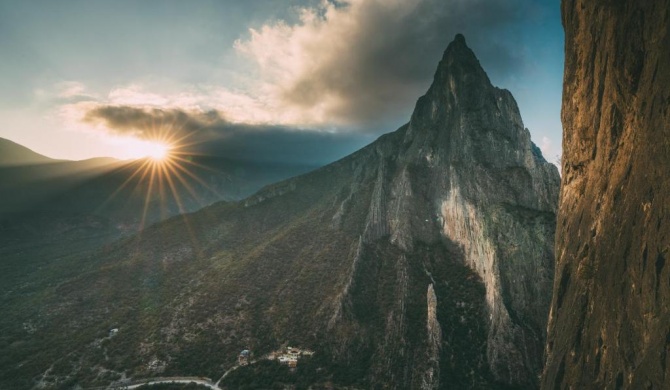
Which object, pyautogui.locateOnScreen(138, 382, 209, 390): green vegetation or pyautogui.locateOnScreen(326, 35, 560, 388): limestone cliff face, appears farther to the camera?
pyautogui.locateOnScreen(138, 382, 209, 390): green vegetation

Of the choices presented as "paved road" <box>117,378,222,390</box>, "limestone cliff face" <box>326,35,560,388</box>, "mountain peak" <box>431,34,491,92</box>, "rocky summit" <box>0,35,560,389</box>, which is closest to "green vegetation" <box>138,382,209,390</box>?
"paved road" <box>117,378,222,390</box>

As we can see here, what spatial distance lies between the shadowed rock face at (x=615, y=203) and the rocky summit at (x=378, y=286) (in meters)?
34.7

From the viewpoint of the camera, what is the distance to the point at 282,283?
102 meters

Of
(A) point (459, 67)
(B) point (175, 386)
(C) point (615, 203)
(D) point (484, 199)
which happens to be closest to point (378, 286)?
(D) point (484, 199)

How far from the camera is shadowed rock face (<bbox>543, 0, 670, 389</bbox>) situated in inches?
764

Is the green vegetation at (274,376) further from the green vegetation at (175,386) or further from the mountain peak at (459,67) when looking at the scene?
the mountain peak at (459,67)

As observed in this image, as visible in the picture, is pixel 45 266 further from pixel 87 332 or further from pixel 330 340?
pixel 330 340

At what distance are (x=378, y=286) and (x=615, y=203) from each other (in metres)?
72.5

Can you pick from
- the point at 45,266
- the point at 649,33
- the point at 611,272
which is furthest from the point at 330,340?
the point at 45,266

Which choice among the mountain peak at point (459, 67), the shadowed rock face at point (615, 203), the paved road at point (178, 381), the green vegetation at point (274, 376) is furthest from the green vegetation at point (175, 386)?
the mountain peak at point (459, 67)

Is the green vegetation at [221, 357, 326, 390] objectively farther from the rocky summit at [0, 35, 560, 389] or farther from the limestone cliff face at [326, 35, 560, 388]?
the limestone cliff face at [326, 35, 560, 388]

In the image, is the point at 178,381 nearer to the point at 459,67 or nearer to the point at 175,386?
the point at 175,386

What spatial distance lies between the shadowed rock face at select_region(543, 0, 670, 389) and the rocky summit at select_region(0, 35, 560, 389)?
34672 mm

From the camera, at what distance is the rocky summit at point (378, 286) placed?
68.5 metres
